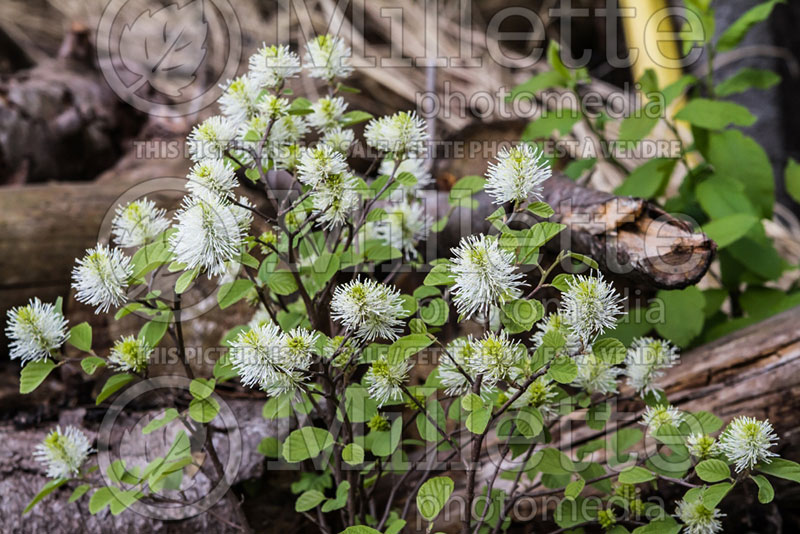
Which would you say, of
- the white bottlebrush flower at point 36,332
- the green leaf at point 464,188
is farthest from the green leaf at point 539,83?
the white bottlebrush flower at point 36,332

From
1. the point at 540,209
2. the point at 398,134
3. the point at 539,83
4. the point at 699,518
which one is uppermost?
the point at 539,83

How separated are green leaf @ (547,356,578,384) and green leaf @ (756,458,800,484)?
0.23m

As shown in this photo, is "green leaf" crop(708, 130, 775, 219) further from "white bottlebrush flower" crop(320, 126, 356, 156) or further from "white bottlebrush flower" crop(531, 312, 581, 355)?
"white bottlebrush flower" crop(320, 126, 356, 156)

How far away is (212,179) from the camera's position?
0.66 meters

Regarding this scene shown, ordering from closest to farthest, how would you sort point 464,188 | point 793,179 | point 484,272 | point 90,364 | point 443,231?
point 484,272, point 90,364, point 464,188, point 443,231, point 793,179

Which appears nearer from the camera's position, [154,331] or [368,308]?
[368,308]

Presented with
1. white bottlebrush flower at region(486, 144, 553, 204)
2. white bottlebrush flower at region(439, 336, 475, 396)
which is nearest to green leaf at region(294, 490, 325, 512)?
white bottlebrush flower at region(439, 336, 475, 396)

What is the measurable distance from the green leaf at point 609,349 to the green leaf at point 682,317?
394 mm

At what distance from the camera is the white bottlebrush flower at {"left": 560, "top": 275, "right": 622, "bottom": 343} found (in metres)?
0.61

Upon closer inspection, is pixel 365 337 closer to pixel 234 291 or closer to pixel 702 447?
pixel 234 291

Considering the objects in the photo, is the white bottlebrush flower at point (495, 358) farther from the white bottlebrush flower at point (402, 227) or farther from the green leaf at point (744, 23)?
the green leaf at point (744, 23)

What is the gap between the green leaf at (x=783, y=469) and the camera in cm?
64

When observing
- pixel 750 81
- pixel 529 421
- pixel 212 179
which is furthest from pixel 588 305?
pixel 750 81

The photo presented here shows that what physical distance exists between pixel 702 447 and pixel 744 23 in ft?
2.82
